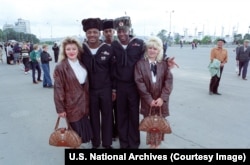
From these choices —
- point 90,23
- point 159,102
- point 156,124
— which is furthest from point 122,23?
point 156,124

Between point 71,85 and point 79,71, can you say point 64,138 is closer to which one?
point 71,85

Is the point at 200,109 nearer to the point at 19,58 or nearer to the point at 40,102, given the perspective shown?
the point at 40,102

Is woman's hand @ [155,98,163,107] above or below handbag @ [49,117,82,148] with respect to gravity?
above

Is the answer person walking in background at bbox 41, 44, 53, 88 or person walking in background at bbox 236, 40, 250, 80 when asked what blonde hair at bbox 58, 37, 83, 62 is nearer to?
person walking in background at bbox 41, 44, 53, 88

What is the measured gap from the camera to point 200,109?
18.8 ft

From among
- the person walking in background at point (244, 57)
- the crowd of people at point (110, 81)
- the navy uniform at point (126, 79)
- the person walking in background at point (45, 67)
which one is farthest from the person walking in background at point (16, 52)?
the navy uniform at point (126, 79)

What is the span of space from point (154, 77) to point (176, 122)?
6.65ft

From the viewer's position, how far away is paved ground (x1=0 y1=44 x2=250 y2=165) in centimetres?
377

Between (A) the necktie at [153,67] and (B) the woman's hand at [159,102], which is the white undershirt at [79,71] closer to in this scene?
(A) the necktie at [153,67]

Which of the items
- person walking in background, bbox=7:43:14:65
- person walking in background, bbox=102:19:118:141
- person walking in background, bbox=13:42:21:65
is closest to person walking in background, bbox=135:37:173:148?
person walking in background, bbox=102:19:118:141

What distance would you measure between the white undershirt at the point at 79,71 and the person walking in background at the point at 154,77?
0.72 m

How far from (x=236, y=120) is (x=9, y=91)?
7.49m

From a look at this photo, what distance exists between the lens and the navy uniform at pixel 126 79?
3.30 m

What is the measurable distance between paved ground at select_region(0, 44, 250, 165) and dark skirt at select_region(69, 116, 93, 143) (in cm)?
50
